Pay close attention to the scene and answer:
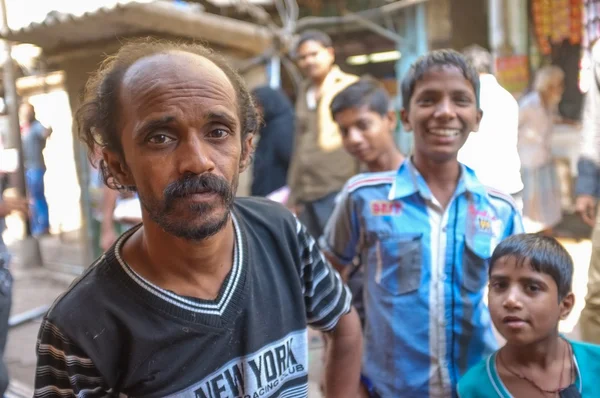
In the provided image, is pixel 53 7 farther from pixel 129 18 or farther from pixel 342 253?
pixel 342 253

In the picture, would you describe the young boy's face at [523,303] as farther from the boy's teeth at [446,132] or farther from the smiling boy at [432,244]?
the boy's teeth at [446,132]

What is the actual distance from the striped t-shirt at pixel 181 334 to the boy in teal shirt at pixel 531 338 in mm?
615

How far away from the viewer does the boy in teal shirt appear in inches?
68.5

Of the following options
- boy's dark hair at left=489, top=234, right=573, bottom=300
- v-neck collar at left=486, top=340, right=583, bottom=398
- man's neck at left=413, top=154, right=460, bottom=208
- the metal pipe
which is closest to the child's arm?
man's neck at left=413, top=154, right=460, bottom=208

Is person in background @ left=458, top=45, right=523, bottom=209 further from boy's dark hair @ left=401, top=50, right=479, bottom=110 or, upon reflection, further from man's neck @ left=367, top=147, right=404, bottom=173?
boy's dark hair @ left=401, top=50, right=479, bottom=110

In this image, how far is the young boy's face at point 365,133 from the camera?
9.23 ft

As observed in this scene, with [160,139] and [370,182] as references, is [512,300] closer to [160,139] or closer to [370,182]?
[370,182]

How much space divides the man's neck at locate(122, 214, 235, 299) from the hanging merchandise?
19.5ft

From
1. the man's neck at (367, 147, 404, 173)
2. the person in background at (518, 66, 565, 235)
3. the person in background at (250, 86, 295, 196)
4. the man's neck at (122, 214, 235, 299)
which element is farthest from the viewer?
the person in background at (518, 66, 565, 235)

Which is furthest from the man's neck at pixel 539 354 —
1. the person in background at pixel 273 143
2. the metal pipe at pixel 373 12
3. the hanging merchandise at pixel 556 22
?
the metal pipe at pixel 373 12

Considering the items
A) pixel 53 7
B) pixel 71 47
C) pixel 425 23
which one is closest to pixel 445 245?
pixel 71 47

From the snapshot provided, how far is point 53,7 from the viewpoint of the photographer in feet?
19.7

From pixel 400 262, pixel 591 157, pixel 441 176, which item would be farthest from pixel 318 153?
pixel 400 262

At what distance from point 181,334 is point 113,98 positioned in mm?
533
